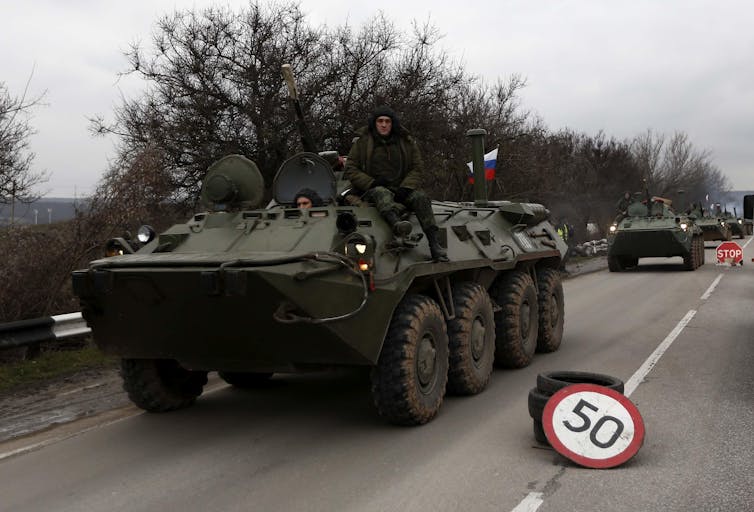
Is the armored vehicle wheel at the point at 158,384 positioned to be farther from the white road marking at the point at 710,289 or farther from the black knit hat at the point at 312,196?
the white road marking at the point at 710,289

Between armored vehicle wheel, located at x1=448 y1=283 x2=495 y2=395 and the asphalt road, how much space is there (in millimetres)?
163

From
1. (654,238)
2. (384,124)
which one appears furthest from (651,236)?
(384,124)

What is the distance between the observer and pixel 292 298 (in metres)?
4.82

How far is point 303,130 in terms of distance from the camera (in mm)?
7332

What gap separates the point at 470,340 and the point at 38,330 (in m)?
4.34

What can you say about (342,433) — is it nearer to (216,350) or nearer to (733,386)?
(216,350)

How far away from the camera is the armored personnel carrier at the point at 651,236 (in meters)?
19.6

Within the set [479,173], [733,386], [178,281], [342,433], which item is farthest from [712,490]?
[479,173]

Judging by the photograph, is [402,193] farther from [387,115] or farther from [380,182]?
[387,115]

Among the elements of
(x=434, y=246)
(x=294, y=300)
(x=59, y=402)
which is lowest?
(x=59, y=402)

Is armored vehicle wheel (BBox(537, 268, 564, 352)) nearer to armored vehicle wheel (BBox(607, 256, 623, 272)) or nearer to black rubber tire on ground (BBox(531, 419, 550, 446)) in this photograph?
black rubber tire on ground (BBox(531, 419, 550, 446))

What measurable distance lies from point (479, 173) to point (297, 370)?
4.95 meters

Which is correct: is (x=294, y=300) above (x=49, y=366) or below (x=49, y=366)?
above

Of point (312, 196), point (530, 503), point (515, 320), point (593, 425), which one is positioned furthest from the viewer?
point (515, 320)
